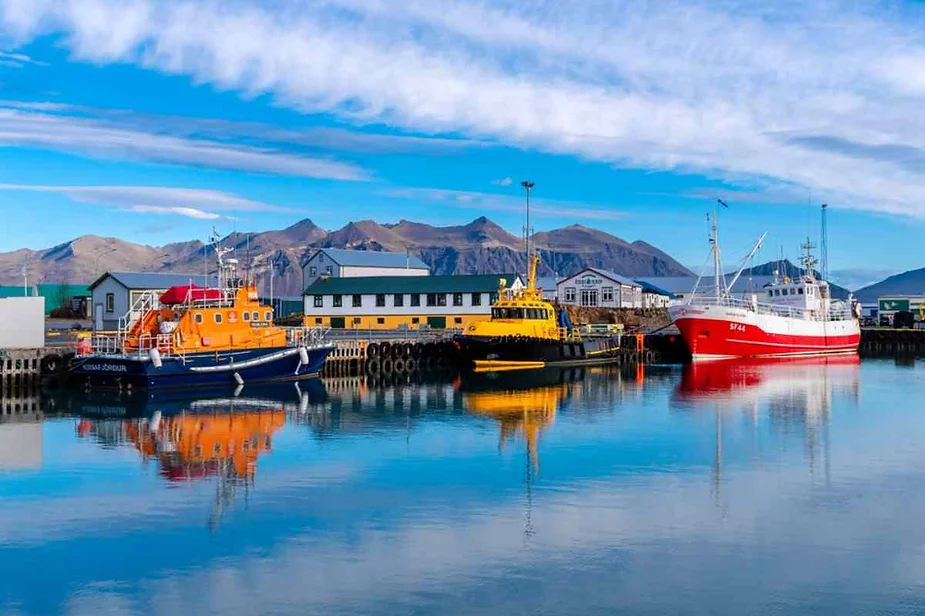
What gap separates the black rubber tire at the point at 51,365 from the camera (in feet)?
121

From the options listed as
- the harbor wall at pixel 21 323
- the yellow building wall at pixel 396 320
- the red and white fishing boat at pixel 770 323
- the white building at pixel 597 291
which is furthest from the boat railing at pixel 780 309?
the harbor wall at pixel 21 323

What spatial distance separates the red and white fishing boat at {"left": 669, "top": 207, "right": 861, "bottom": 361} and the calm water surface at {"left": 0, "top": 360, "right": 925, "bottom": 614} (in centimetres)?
2680

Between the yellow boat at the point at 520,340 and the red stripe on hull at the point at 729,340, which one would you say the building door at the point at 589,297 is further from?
the yellow boat at the point at 520,340

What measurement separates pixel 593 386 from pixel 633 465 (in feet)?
65.4

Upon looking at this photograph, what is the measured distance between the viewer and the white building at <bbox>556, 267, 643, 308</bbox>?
88250 millimetres

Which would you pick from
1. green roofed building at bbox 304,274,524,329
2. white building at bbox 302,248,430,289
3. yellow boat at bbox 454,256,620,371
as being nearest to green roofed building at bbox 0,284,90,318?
white building at bbox 302,248,430,289

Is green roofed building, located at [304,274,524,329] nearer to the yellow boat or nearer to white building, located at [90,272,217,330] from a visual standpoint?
white building, located at [90,272,217,330]

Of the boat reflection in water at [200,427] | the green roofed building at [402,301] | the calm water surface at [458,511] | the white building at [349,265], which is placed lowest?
the calm water surface at [458,511]

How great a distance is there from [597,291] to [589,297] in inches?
35.7

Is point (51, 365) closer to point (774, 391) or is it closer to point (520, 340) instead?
point (520, 340)

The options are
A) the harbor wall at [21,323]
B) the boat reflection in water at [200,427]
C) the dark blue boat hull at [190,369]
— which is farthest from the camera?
the harbor wall at [21,323]

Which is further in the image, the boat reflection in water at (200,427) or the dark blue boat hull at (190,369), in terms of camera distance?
the dark blue boat hull at (190,369)

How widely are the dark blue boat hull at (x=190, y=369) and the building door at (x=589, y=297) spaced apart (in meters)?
52.8

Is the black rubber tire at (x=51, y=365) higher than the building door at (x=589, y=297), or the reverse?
the building door at (x=589, y=297)
